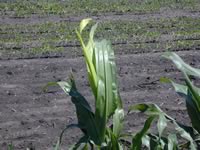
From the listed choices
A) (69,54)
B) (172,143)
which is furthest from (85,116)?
(69,54)

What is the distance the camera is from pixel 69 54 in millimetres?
8508

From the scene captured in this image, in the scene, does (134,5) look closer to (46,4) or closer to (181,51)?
(46,4)

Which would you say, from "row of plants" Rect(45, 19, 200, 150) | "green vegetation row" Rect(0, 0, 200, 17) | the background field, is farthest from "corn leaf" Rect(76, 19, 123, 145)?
"green vegetation row" Rect(0, 0, 200, 17)

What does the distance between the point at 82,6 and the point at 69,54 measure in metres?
3.58

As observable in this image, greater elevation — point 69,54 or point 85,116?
point 85,116

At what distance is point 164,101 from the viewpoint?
6730mm

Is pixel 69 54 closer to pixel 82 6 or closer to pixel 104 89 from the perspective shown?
pixel 82 6

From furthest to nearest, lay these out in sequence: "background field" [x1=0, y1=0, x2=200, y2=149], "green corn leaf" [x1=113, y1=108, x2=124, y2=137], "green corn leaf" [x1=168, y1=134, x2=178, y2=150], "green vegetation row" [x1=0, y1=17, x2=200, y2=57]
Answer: "green vegetation row" [x1=0, y1=17, x2=200, y2=57] → "background field" [x1=0, y1=0, x2=200, y2=149] → "green corn leaf" [x1=113, y1=108, x2=124, y2=137] → "green corn leaf" [x1=168, y1=134, x2=178, y2=150]

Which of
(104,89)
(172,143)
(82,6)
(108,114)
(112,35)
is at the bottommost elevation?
(82,6)

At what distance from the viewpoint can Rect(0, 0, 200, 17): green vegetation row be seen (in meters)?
11.5

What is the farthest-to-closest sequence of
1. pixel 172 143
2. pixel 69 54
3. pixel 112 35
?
pixel 112 35
pixel 69 54
pixel 172 143

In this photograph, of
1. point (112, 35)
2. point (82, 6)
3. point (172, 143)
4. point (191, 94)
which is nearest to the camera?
point (172, 143)

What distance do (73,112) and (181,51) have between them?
293 centimetres

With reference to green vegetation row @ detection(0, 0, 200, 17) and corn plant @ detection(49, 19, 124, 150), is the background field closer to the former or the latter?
green vegetation row @ detection(0, 0, 200, 17)
